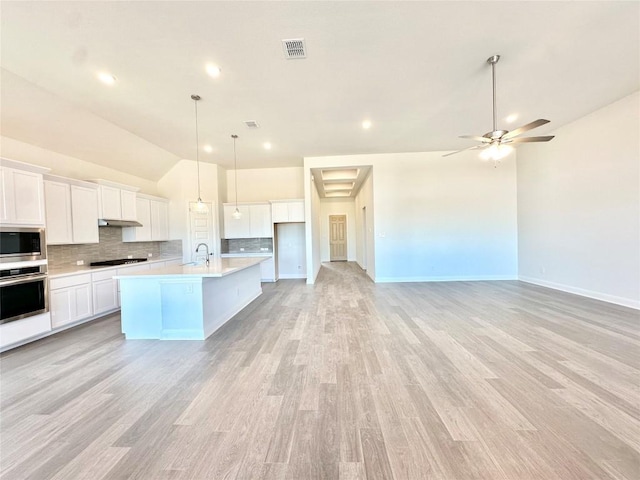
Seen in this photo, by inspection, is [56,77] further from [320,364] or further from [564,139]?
[564,139]

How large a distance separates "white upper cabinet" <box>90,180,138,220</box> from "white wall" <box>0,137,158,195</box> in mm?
415

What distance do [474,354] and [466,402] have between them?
88cm

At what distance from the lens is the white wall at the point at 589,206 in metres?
3.91

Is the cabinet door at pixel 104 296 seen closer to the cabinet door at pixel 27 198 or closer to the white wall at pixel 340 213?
the cabinet door at pixel 27 198

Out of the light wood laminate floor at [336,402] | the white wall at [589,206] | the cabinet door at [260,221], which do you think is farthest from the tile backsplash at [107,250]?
the white wall at [589,206]

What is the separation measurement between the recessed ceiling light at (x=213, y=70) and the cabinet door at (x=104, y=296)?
3.67 metres

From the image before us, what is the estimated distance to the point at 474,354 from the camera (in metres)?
2.61

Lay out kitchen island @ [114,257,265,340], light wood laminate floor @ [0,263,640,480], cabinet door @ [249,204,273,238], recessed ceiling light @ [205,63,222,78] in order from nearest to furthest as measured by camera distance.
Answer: light wood laminate floor @ [0,263,640,480] < recessed ceiling light @ [205,63,222,78] < kitchen island @ [114,257,265,340] < cabinet door @ [249,204,273,238]

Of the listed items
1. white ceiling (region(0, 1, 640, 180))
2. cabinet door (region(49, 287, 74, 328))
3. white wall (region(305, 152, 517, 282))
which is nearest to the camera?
white ceiling (region(0, 1, 640, 180))

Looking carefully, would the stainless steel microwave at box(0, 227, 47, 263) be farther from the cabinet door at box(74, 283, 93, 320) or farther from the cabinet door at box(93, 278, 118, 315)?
the cabinet door at box(93, 278, 118, 315)

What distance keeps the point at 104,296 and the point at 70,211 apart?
146cm

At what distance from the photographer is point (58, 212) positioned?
3.89 m

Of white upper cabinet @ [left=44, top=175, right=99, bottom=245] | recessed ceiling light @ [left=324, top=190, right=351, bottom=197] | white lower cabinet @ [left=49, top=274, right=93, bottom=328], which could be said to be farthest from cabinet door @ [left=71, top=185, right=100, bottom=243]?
recessed ceiling light @ [left=324, top=190, right=351, bottom=197]

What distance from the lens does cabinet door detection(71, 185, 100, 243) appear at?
4145 mm
